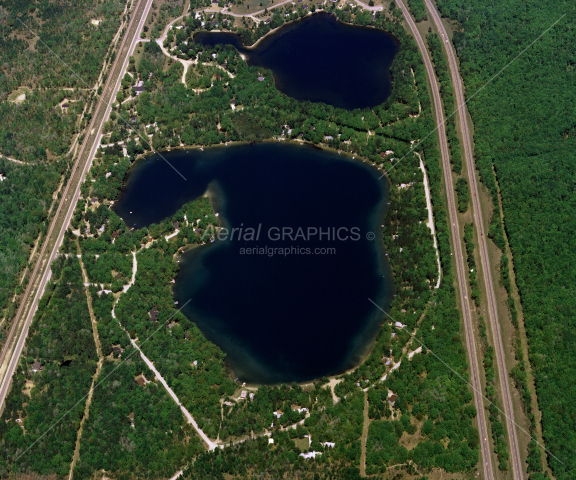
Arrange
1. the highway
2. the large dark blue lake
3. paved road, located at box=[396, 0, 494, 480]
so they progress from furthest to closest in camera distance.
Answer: the large dark blue lake → the highway → paved road, located at box=[396, 0, 494, 480]

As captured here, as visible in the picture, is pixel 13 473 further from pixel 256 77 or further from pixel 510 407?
pixel 256 77

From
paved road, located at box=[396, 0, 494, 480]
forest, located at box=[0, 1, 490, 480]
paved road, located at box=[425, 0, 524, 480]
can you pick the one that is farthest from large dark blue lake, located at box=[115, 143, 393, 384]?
paved road, located at box=[425, 0, 524, 480]

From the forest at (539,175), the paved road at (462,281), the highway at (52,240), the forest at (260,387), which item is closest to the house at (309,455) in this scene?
the forest at (260,387)

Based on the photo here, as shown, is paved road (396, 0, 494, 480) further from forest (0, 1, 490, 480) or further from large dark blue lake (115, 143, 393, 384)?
large dark blue lake (115, 143, 393, 384)

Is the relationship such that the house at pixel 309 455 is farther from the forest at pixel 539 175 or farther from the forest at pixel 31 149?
the forest at pixel 31 149

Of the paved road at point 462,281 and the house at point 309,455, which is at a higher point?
the paved road at point 462,281

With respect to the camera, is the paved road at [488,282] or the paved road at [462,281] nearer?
the paved road at [462,281]

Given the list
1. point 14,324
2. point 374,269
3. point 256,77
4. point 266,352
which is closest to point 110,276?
point 14,324
